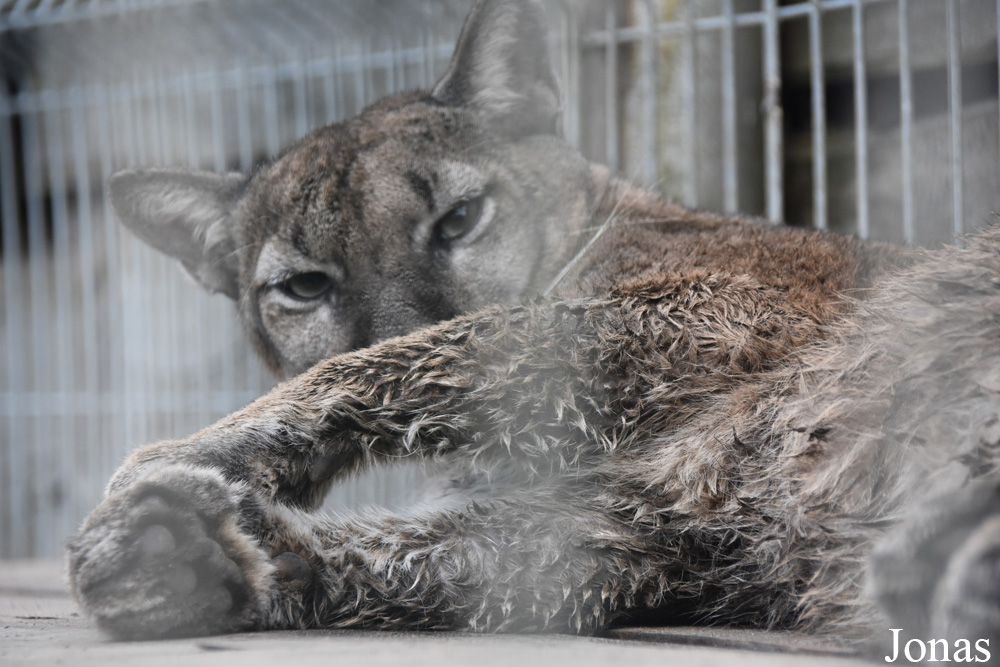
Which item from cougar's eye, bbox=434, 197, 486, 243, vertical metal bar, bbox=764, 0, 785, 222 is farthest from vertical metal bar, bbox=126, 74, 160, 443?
vertical metal bar, bbox=764, 0, 785, 222

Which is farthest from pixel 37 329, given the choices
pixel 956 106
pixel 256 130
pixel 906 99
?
pixel 956 106

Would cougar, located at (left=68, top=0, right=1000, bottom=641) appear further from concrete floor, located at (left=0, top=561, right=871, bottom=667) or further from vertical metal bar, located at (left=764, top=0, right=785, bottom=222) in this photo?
vertical metal bar, located at (left=764, top=0, right=785, bottom=222)

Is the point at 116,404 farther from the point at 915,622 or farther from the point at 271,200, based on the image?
the point at 915,622

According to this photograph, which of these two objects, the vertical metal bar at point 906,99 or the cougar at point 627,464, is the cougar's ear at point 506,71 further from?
the vertical metal bar at point 906,99

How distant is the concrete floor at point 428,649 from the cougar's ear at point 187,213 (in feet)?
4.24

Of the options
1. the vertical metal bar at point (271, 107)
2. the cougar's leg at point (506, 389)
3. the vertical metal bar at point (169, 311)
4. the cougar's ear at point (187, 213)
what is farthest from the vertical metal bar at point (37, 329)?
the cougar's leg at point (506, 389)

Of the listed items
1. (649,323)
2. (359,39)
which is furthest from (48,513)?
(649,323)

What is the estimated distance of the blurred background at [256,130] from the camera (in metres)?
2.78

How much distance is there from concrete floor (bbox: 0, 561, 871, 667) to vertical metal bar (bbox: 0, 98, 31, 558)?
10.1ft

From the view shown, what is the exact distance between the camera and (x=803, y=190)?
3455 mm

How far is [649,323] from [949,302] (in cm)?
49

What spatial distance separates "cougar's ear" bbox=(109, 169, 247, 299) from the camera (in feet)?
7.59

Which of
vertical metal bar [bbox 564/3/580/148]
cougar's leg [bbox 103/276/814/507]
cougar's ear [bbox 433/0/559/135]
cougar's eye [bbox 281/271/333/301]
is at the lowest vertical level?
cougar's leg [bbox 103/276/814/507]

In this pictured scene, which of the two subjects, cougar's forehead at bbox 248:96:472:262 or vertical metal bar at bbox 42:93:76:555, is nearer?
cougar's forehead at bbox 248:96:472:262
